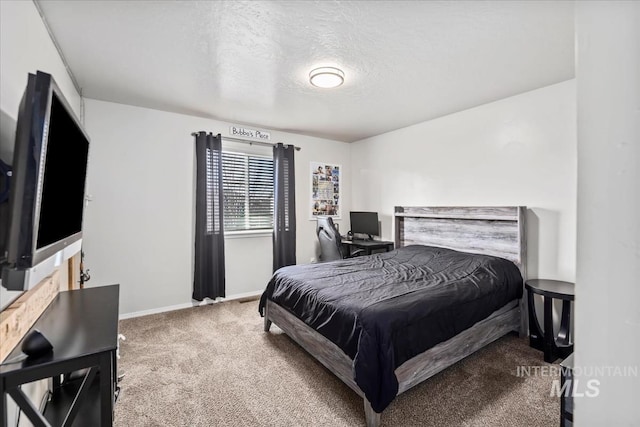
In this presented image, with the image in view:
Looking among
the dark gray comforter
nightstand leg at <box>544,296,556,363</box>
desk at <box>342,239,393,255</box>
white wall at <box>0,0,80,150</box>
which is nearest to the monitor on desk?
desk at <box>342,239,393,255</box>

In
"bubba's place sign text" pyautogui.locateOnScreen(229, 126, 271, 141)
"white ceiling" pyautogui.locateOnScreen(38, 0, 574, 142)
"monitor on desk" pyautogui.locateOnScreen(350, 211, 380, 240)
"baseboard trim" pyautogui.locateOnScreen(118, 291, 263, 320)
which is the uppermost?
"white ceiling" pyautogui.locateOnScreen(38, 0, 574, 142)

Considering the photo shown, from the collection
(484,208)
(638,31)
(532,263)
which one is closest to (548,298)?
(532,263)

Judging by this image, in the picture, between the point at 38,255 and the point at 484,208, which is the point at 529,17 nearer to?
the point at 484,208

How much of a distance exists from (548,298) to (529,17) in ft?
7.08

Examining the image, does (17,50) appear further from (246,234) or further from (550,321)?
(550,321)

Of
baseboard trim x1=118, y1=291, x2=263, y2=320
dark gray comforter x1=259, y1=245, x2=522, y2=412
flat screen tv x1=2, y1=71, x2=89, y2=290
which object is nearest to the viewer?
flat screen tv x1=2, y1=71, x2=89, y2=290

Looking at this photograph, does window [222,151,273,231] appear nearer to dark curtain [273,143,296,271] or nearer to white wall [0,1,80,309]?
dark curtain [273,143,296,271]

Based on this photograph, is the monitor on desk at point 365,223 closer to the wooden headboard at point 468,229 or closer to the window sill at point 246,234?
the wooden headboard at point 468,229

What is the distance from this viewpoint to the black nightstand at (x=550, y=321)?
2.39m

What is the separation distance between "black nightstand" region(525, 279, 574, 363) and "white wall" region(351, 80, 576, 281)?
293mm

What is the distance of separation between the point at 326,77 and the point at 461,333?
7.70ft

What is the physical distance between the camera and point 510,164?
3074 mm

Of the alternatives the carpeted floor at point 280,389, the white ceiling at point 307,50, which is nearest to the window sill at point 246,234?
the carpeted floor at point 280,389

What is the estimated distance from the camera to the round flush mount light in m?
2.43
